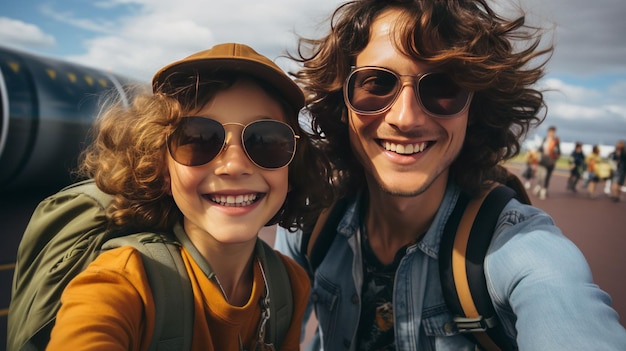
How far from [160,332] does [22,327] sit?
1.53ft

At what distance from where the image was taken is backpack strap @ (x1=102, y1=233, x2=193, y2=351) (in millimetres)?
1283

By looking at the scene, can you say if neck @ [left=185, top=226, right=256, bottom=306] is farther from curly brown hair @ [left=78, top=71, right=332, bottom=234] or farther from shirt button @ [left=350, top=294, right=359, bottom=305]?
shirt button @ [left=350, top=294, right=359, bottom=305]

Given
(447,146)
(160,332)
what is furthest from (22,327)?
(447,146)

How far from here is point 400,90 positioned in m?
1.85

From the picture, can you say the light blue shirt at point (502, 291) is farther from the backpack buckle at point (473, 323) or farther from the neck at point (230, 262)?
the neck at point (230, 262)

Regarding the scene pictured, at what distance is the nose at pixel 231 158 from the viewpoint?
4.71 feet

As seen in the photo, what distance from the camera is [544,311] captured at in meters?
1.33

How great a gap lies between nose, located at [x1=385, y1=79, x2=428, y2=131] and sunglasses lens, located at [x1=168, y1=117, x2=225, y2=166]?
82 cm

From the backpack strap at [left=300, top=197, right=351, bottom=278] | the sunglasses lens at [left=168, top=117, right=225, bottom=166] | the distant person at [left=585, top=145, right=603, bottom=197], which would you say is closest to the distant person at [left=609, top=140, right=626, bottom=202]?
the distant person at [left=585, top=145, right=603, bottom=197]

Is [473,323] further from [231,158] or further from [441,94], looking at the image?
[231,158]

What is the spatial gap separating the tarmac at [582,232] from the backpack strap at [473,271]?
2278mm

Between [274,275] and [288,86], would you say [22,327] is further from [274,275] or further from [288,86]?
[288,86]

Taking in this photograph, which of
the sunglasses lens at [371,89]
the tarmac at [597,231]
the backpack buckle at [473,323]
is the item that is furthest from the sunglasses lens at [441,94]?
the tarmac at [597,231]

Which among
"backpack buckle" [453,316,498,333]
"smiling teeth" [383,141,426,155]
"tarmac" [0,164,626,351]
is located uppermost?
"smiling teeth" [383,141,426,155]
